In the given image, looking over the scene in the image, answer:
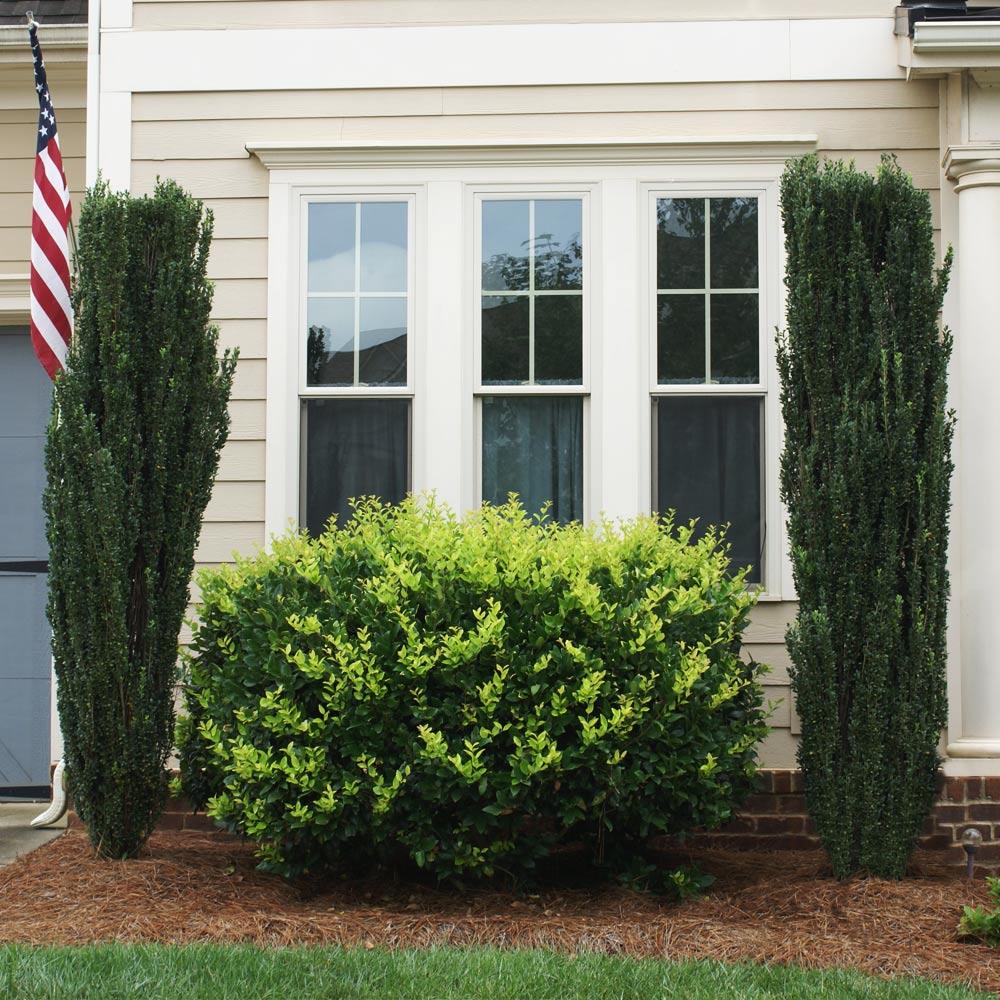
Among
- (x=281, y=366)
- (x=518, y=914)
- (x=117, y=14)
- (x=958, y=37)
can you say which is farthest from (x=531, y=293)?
(x=518, y=914)

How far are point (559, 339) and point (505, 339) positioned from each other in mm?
283

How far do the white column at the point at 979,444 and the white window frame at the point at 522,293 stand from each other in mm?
1828

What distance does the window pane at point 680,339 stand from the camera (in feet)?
21.6

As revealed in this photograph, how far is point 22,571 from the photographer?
7.40 m

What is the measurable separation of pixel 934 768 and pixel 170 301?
3793 millimetres

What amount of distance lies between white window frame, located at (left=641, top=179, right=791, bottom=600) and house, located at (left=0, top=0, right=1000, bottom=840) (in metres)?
0.01

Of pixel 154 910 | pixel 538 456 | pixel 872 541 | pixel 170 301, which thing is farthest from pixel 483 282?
pixel 154 910

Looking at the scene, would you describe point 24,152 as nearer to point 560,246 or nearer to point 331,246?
point 331,246

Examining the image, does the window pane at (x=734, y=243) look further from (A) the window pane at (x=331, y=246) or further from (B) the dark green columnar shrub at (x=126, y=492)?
→ (B) the dark green columnar shrub at (x=126, y=492)

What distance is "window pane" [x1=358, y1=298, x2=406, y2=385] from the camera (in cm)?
667

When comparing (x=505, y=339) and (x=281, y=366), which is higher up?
(x=505, y=339)

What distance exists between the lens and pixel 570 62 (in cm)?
667

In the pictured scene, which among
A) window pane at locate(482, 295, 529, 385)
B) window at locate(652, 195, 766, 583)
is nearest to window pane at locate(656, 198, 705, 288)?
window at locate(652, 195, 766, 583)

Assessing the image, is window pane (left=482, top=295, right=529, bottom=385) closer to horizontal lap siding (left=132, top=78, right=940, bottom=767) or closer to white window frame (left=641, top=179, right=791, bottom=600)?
white window frame (left=641, top=179, right=791, bottom=600)
